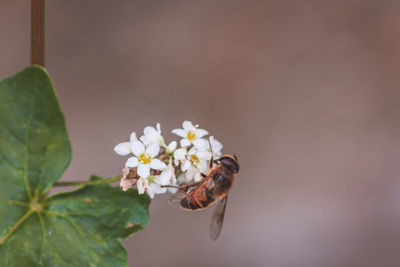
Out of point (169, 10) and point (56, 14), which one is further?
point (169, 10)

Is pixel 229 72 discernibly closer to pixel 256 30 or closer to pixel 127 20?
pixel 256 30

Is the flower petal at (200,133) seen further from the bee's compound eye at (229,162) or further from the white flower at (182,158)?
the bee's compound eye at (229,162)

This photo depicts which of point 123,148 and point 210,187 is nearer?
point 123,148

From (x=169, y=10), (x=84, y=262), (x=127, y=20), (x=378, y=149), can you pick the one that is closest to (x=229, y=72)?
(x=169, y=10)

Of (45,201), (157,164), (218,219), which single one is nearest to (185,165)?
(157,164)

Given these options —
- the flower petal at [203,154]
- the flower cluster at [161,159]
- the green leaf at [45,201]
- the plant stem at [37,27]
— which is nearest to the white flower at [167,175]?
the flower cluster at [161,159]

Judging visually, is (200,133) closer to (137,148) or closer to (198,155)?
(198,155)

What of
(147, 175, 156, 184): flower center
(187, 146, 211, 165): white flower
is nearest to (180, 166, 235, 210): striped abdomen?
(187, 146, 211, 165): white flower
